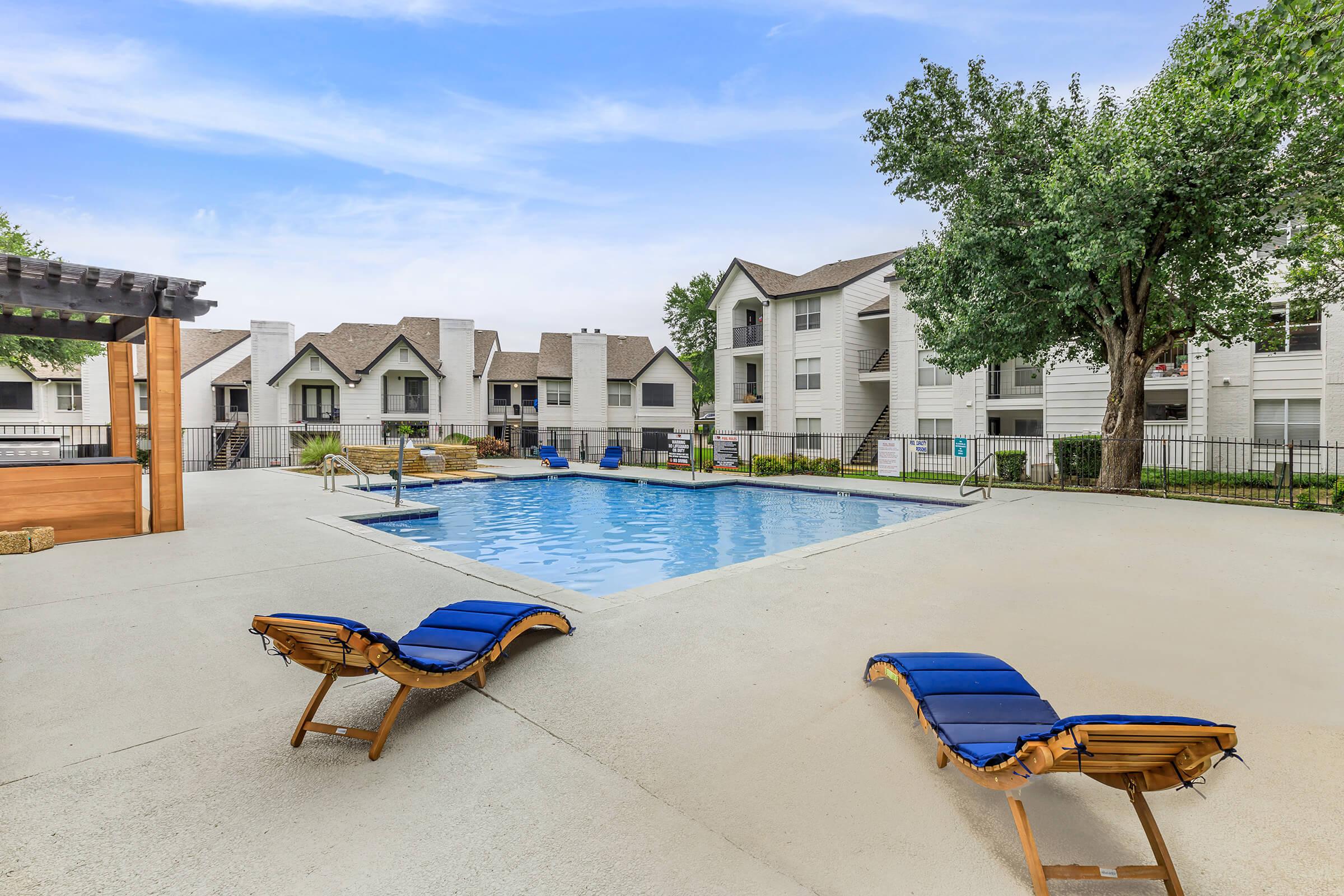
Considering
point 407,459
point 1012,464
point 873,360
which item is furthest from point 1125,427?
point 407,459

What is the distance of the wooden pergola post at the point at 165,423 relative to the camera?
9086 mm

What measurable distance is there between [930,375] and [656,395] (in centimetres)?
1712

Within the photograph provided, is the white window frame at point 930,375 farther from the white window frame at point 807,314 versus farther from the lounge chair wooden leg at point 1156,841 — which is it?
the lounge chair wooden leg at point 1156,841

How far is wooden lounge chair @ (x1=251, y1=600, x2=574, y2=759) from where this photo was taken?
117 inches

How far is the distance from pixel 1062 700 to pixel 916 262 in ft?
53.7

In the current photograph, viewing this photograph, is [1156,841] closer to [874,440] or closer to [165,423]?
[165,423]

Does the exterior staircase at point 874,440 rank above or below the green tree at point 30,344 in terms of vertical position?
below

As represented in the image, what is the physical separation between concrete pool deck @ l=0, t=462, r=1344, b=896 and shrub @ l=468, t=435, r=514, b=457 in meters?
24.0

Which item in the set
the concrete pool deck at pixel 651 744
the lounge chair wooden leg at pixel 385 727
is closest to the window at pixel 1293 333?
→ the concrete pool deck at pixel 651 744

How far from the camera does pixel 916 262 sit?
17.8 meters

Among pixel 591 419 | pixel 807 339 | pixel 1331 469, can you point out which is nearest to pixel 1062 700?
pixel 1331 469

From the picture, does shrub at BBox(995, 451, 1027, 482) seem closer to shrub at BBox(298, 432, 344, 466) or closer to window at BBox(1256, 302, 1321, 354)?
window at BBox(1256, 302, 1321, 354)

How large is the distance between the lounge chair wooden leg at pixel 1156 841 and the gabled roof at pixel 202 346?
141ft

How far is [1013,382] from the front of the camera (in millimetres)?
22906
